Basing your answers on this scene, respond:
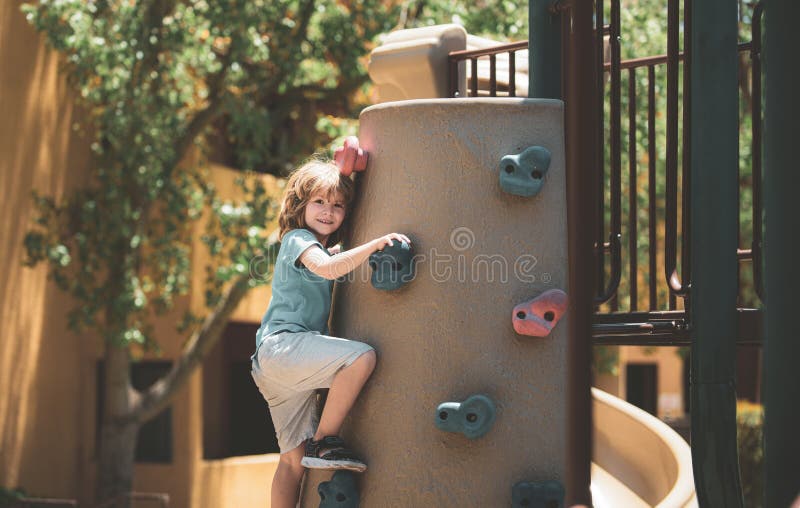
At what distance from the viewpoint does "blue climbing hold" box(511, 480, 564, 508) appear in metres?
3.82

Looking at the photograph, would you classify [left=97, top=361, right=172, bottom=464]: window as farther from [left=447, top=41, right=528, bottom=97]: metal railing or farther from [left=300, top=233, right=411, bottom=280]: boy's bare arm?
[left=300, top=233, right=411, bottom=280]: boy's bare arm

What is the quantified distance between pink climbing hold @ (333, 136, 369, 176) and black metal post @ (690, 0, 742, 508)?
1.10 meters

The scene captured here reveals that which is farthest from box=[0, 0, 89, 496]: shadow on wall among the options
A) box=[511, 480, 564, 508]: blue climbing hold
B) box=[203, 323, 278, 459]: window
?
box=[511, 480, 564, 508]: blue climbing hold

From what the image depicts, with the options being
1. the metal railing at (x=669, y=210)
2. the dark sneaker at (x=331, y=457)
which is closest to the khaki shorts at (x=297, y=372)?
the dark sneaker at (x=331, y=457)

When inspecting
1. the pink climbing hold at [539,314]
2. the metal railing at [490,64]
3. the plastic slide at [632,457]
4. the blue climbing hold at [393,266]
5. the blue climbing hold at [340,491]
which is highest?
the metal railing at [490,64]

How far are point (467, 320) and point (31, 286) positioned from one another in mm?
8222

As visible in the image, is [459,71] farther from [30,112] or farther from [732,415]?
[30,112]

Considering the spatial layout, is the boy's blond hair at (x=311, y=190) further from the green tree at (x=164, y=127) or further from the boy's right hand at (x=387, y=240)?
the green tree at (x=164, y=127)

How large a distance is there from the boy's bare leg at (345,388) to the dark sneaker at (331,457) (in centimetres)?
5

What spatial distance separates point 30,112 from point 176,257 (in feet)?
6.48

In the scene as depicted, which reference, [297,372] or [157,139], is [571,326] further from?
[157,139]

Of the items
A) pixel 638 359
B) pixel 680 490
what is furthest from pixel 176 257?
pixel 638 359

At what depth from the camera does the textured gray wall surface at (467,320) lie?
153 inches

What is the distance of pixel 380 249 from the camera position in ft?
13.0
